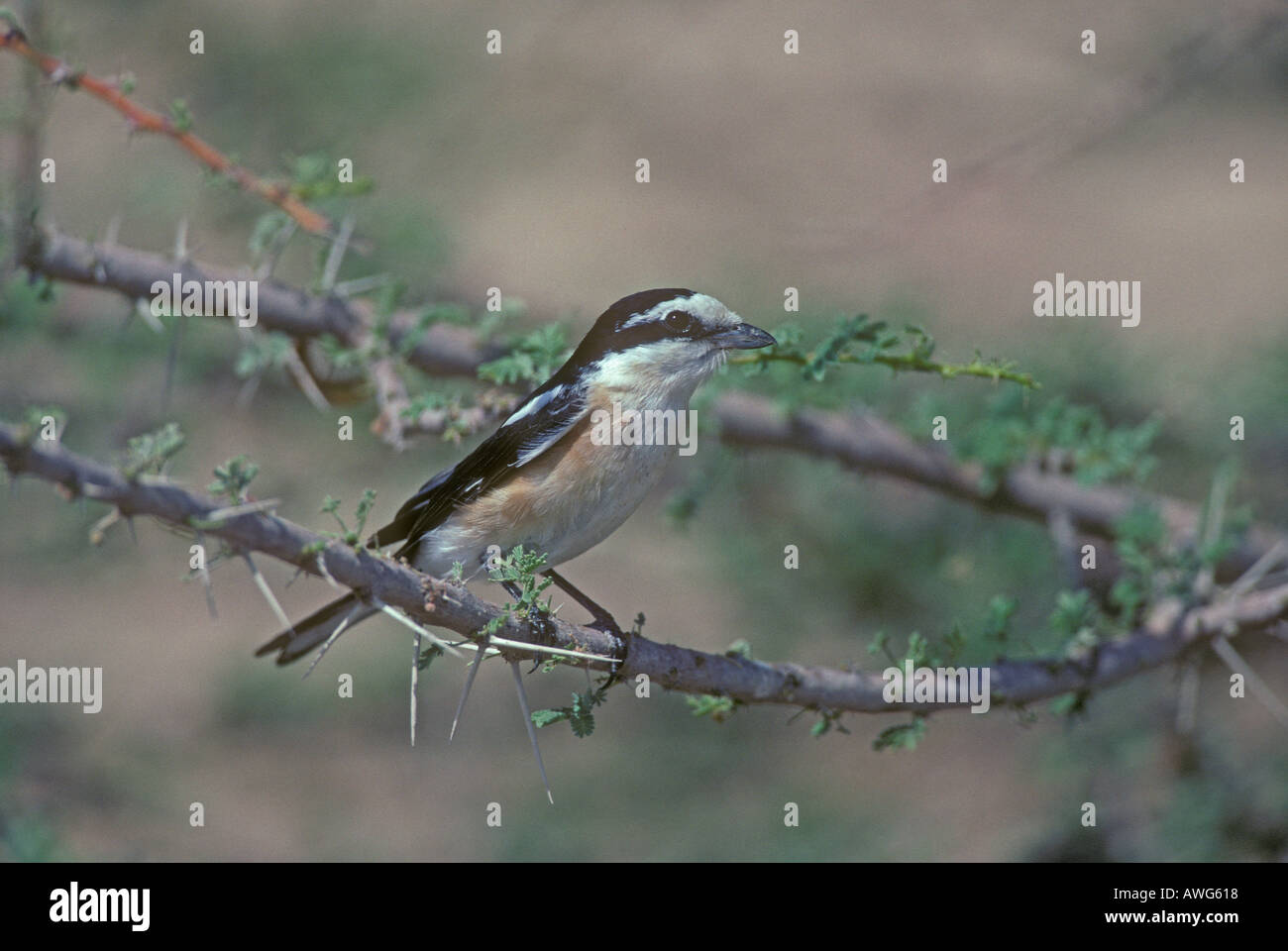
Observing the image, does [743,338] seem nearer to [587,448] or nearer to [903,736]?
[587,448]

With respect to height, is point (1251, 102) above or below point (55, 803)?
above

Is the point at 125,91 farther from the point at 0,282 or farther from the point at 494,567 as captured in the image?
the point at 494,567

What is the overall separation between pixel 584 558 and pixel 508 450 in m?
6.15

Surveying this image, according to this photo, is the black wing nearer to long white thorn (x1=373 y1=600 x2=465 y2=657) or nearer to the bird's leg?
the bird's leg

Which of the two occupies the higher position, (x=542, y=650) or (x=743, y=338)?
(x=743, y=338)

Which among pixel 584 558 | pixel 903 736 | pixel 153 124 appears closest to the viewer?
pixel 903 736

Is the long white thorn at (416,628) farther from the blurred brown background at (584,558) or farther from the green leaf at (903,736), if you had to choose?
the blurred brown background at (584,558)

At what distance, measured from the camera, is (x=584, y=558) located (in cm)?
963

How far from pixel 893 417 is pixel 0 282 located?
3520 millimetres

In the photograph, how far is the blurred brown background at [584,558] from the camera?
579cm

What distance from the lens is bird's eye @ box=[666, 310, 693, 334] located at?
3445mm

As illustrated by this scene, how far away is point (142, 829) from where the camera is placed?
6543 millimetres

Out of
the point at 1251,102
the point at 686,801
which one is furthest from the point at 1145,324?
the point at 686,801

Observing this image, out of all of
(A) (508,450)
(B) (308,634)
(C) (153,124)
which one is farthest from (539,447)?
(C) (153,124)
